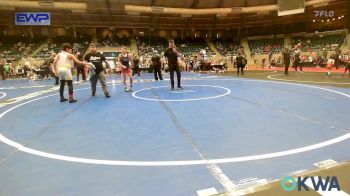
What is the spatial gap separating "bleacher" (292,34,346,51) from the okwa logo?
33439 millimetres

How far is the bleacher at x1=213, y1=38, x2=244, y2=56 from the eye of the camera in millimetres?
41234

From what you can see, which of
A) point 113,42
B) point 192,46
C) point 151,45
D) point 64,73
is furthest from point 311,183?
point 192,46

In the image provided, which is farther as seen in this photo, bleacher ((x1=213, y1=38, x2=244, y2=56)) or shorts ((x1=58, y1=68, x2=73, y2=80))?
bleacher ((x1=213, y1=38, x2=244, y2=56))

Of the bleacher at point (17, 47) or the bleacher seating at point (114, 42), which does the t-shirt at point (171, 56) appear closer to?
the bleacher at point (17, 47)

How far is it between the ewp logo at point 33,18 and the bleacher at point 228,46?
80.8 feet

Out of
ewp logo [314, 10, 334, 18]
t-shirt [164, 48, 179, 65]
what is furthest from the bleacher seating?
t-shirt [164, 48, 179, 65]

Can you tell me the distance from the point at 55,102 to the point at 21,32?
3447 cm

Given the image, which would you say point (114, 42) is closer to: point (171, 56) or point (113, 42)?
point (113, 42)

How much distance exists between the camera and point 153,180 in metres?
3.22

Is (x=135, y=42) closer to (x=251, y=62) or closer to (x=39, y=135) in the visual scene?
(x=251, y=62)

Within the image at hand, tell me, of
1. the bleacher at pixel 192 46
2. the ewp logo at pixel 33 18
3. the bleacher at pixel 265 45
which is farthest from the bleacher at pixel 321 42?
the ewp logo at pixel 33 18

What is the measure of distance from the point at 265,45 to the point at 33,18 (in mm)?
32229

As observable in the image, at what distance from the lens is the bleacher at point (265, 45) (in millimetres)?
38572

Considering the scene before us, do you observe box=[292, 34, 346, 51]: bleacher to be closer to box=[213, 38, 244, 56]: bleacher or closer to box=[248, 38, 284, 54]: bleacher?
box=[248, 38, 284, 54]: bleacher
